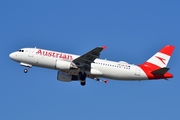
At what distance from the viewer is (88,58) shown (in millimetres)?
83375

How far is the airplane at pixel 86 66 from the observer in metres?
83.5

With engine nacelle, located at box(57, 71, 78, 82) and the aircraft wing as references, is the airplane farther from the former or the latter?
engine nacelle, located at box(57, 71, 78, 82)

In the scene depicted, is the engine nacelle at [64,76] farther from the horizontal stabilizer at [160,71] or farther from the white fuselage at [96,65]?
the horizontal stabilizer at [160,71]

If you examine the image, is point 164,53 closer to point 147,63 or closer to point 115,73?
point 147,63

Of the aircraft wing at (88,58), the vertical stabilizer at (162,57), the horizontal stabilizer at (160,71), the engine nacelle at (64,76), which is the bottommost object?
the engine nacelle at (64,76)

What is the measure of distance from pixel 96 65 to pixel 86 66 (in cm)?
181

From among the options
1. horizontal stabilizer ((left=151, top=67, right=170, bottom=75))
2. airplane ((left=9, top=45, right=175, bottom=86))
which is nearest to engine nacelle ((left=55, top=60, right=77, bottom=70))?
airplane ((left=9, top=45, right=175, bottom=86))

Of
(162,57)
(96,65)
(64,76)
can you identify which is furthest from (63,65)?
(162,57)

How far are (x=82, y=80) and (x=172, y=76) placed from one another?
16016mm

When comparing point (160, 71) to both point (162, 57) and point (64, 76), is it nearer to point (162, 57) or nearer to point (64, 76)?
point (162, 57)

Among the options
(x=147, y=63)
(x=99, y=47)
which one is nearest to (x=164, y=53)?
(x=147, y=63)

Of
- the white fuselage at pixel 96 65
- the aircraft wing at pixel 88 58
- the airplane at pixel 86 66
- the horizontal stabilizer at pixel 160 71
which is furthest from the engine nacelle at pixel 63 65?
the horizontal stabilizer at pixel 160 71

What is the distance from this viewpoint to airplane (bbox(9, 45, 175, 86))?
83500mm

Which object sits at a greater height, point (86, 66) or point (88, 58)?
point (88, 58)
